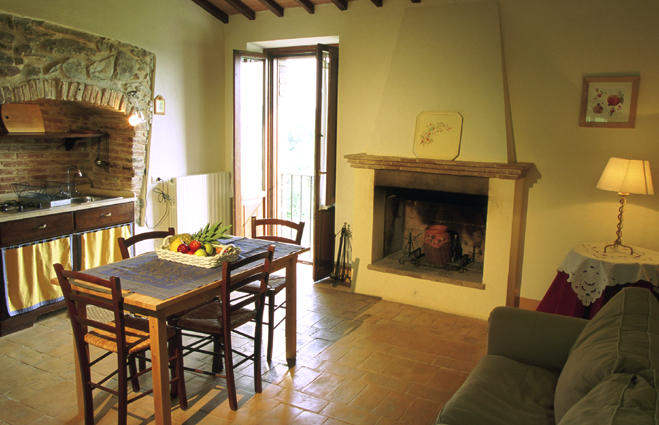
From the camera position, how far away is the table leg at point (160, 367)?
7.97 feet

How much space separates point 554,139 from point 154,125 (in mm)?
3638

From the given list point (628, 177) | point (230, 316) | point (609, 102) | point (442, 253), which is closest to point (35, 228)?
point (230, 316)

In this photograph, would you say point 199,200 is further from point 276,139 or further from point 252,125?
point 276,139

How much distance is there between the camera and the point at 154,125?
496 cm

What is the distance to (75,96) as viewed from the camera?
4.17m

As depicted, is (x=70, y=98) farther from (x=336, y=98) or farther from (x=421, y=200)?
(x=421, y=200)

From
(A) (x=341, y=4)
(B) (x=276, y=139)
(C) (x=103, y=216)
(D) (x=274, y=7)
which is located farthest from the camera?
(B) (x=276, y=139)

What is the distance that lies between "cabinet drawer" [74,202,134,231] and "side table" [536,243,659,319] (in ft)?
12.0

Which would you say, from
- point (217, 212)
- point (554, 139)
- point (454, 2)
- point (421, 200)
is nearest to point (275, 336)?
point (421, 200)

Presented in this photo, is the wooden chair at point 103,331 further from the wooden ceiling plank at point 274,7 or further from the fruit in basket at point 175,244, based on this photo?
the wooden ceiling plank at point 274,7

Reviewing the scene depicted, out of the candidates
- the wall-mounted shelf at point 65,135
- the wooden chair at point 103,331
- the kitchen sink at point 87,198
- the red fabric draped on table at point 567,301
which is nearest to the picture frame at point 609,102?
the red fabric draped on table at point 567,301

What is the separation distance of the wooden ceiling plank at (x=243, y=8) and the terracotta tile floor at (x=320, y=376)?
3118 mm

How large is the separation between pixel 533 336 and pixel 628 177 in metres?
1.64

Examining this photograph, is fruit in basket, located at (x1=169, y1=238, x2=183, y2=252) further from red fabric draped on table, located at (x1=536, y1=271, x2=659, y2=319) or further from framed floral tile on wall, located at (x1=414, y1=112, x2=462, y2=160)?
red fabric draped on table, located at (x1=536, y1=271, x2=659, y2=319)
